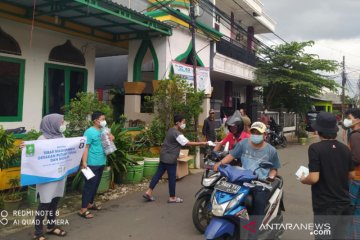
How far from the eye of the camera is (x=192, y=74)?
1109cm

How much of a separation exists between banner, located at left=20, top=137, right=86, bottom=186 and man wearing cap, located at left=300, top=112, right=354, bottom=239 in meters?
3.14

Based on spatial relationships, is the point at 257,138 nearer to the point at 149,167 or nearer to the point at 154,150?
the point at 149,167

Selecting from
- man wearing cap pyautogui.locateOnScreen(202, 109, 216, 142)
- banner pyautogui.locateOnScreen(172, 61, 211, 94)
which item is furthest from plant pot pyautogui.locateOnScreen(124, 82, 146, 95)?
man wearing cap pyautogui.locateOnScreen(202, 109, 216, 142)

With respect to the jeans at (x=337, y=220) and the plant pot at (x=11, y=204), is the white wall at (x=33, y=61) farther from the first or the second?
the jeans at (x=337, y=220)

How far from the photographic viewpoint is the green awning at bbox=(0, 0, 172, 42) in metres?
7.94

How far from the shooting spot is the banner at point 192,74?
1041 centimetres

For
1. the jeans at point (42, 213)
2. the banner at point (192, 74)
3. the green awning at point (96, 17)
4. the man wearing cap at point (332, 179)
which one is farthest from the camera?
the banner at point (192, 74)

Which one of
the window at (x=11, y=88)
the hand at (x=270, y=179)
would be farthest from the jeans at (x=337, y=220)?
the window at (x=11, y=88)

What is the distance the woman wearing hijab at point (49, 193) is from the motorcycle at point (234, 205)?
2148mm

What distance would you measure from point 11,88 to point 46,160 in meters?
5.25

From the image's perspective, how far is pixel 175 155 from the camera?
20.6ft

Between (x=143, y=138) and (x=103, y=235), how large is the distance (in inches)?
171

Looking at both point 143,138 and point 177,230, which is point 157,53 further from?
point 177,230

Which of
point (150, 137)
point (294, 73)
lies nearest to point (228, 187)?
point (150, 137)
